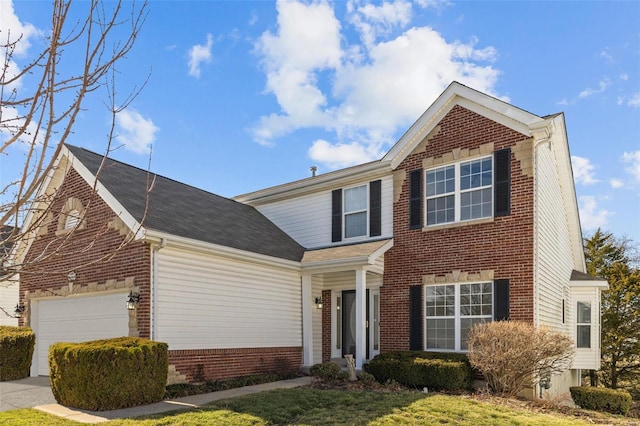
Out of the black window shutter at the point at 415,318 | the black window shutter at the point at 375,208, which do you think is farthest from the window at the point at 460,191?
the black window shutter at the point at 415,318

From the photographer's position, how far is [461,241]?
42.0 ft

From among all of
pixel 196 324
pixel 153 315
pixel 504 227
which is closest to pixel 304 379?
pixel 196 324

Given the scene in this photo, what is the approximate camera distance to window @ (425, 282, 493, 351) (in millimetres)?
12312

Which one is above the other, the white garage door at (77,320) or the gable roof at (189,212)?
the gable roof at (189,212)

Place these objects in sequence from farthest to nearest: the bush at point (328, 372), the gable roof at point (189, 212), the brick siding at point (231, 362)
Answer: the bush at point (328, 372) → the gable roof at point (189, 212) → the brick siding at point (231, 362)

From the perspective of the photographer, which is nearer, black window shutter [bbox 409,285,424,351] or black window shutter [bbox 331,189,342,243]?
black window shutter [bbox 409,285,424,351]

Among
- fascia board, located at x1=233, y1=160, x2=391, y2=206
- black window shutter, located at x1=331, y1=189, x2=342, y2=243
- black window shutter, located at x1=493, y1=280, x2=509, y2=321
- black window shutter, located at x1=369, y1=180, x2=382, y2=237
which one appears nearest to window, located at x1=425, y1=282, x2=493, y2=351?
black window shutter, located at x1=493, y1=280, x2=509, y2=321

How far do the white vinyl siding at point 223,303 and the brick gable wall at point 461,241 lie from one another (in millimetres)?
2847

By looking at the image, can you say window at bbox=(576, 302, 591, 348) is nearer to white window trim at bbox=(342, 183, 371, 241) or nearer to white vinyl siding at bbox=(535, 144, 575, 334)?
white vinyl siding at bbox=(535, 144, 575, 334)

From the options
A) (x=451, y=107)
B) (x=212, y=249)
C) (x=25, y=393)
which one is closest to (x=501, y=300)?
(x=451, y=107)

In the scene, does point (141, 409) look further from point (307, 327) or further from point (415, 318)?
point (415, 318)

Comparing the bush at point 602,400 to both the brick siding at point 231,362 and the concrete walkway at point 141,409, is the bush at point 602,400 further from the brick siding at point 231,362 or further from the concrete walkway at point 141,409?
the concrete walkway at point 141,409

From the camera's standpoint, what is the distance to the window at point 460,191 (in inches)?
497

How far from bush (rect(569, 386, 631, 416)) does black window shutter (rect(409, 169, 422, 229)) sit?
6.26 meters
